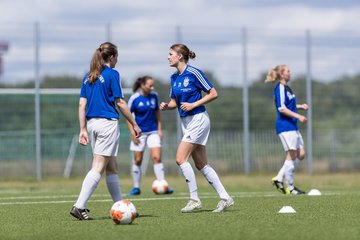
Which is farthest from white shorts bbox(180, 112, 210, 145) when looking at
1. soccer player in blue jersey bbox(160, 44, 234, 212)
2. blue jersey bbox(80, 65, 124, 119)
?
blue jersey bbox(80, 65, 124, 119)

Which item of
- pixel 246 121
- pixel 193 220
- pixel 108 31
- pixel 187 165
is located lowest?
pixel 193 220

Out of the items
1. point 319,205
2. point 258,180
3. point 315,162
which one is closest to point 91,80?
point 319,205

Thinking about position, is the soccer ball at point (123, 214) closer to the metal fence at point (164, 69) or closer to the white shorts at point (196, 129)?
the white shorts at point (196, 129)

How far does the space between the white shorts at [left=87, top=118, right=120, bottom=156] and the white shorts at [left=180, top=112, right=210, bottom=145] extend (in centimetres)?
126

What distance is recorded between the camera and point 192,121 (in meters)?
11.5

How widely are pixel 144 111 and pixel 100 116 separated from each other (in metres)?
6.50

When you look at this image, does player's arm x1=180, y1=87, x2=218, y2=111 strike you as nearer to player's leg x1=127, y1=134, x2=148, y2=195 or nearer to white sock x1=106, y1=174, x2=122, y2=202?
white sock x1=106, y1=174, x2=122, y2=202

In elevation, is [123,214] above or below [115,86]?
below

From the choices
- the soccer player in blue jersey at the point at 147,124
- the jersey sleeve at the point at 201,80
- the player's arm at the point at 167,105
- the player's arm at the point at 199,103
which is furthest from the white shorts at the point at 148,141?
the player's arm at the point at 199,103

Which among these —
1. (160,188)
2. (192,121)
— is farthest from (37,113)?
(192,121)

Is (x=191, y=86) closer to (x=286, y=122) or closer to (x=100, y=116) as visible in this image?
(x=100, y=116)

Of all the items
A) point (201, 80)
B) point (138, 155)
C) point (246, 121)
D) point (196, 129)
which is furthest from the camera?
point (246, 121)

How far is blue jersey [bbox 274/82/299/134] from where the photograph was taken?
15617mm

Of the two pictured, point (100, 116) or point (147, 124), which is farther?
point (147, 124)
